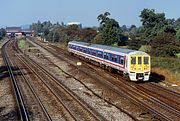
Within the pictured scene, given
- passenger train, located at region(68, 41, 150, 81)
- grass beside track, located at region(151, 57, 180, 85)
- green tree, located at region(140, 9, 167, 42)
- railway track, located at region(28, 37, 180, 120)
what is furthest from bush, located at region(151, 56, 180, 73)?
green tree, located at region(140, 9, 167, 42)

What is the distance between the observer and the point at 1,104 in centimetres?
2305

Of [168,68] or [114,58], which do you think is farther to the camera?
[168,68]

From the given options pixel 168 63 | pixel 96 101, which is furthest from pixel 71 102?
pixel 168 63

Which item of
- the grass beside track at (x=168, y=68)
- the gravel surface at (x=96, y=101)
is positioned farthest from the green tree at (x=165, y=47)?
the gravel surface at (x=96, y=101)

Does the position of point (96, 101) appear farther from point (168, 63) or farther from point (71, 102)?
point (168, 63)

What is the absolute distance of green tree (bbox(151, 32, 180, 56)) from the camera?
49.7 m

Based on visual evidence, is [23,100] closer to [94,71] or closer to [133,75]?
[133,75]

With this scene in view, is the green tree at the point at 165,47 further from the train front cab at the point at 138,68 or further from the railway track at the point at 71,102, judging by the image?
the railway track at the point at 71,102

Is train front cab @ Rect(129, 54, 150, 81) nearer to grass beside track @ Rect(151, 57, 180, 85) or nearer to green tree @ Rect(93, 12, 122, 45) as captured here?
grass beside track @ Rect(151, 57, 180, 85)

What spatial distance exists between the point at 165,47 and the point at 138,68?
21.6 m

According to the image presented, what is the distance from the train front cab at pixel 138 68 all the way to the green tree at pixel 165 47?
20312mm

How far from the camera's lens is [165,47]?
163 feet

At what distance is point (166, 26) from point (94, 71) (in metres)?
38.4

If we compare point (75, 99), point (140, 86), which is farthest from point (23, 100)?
point (140, 86)
